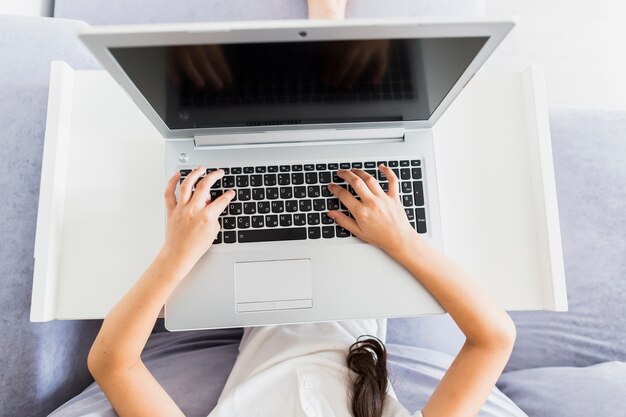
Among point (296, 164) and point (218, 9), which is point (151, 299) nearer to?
point (296, 164)

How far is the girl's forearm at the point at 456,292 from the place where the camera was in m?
0.60

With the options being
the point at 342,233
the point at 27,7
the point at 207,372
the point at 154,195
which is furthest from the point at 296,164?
the point at 27,7

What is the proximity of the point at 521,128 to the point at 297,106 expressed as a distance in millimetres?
376

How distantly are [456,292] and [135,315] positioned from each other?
45cm

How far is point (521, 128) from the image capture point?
693mm

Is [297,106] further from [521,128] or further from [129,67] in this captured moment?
[521,128]

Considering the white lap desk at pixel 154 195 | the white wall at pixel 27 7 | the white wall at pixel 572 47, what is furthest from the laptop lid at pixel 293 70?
the white wall at pixel 572 47

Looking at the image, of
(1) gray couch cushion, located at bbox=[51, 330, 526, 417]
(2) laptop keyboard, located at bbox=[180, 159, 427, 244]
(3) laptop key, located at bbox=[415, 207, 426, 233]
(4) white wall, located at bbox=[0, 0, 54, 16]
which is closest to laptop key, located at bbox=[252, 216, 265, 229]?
(2) laptop keyboard, located at bbox=[180, 159, 427, 244]

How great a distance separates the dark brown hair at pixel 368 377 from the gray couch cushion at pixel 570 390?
0.34 metres

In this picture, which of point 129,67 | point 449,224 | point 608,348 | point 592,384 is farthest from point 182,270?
point 608,348

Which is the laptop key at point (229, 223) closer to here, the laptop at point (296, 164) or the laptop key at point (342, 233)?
the laptop at point (296, 164)

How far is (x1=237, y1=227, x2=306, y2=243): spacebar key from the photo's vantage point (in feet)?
2.03

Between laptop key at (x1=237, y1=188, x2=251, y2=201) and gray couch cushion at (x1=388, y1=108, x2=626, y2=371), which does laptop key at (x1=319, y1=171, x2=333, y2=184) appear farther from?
gray couch cushion at (x1=388, y1=108, x2=626, y2=371)

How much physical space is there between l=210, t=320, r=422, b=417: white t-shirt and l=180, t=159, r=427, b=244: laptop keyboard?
252mm
